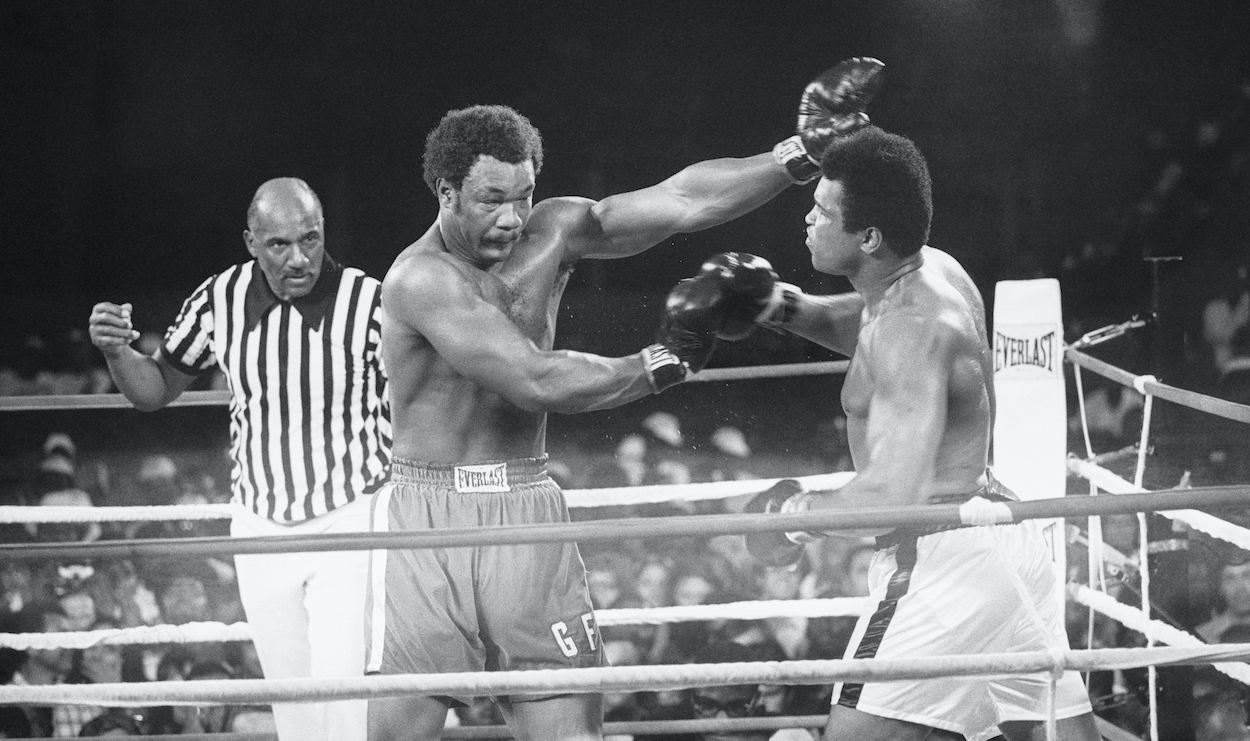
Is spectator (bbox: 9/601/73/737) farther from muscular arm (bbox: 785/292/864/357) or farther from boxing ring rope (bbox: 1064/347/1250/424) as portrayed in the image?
boxing ring rope (bbox: 1064/347/1250/424)

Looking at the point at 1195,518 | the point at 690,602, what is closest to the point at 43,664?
the point at 690,602

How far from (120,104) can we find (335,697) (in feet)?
10.7

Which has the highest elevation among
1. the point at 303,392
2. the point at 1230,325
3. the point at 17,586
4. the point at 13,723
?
the point at 1230,325

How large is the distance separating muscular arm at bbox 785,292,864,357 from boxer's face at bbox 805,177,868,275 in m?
0.18

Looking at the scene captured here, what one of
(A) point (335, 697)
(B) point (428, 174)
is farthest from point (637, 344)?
(A) point (335, 697)

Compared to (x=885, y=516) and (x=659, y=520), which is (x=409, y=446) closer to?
(x=659, y=520)

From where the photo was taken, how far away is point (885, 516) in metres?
1.25

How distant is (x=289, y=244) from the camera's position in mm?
2016

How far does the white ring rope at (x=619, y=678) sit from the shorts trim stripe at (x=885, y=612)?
0.20 metres

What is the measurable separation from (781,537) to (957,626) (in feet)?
0.81

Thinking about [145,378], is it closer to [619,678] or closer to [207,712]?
[619,678]

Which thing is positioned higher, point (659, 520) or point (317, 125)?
point (317, 125)

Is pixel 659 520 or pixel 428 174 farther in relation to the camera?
pixel 428 174

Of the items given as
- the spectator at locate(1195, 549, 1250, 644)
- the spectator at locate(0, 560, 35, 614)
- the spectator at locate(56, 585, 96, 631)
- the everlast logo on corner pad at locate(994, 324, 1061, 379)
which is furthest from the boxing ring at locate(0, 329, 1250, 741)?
the spectator at locate(0, 560, 35, 614)
